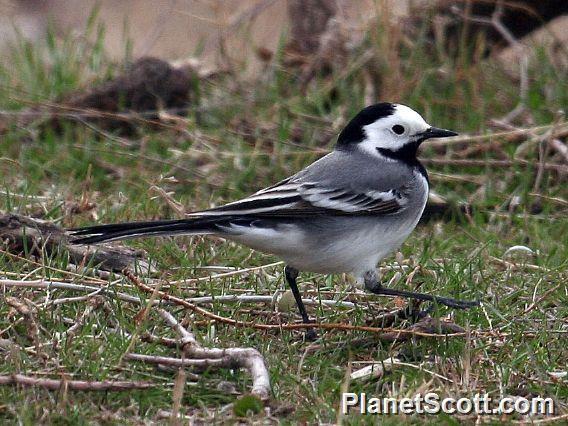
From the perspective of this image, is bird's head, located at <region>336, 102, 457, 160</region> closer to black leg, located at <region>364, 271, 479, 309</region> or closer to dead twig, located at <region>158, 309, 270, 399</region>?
black leg, located at <region>364, 271, 479, 309</region>

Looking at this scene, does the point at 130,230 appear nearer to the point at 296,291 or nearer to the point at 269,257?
the point at 296,291

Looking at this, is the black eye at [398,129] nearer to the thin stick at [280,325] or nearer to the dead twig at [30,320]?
the thin stick at [280,325]

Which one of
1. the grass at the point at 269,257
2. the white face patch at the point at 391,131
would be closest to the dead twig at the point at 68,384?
the grass at the point at 269,257

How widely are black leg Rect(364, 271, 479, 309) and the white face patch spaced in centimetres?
71

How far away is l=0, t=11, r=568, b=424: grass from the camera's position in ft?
14.3

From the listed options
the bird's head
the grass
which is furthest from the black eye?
the grass

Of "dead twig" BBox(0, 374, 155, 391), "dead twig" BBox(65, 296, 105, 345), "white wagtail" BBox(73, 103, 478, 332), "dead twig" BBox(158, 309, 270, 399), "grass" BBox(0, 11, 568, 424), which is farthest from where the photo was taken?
"white wagtail" BBox(73, 103, 478, 332)

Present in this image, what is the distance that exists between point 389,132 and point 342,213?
667 mm

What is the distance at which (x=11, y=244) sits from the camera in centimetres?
561

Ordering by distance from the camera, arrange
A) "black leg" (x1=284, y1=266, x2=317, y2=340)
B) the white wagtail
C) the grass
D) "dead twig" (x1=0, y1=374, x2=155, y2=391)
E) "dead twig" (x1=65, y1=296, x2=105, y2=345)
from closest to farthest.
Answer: "dead twig" (x1=0, y1=374, x2=155, y2=391), the grass, "dead twig" (x1=65, y1=296, x2=105, y2=345), the white wagtail, "black leg" (x1=284, y1=266, x2=317, y2=340)

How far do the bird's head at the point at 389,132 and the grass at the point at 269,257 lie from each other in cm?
65

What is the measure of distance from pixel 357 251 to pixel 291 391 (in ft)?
3.33

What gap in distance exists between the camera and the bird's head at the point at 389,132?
5.63 metres

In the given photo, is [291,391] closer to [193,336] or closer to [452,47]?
[193,336]
